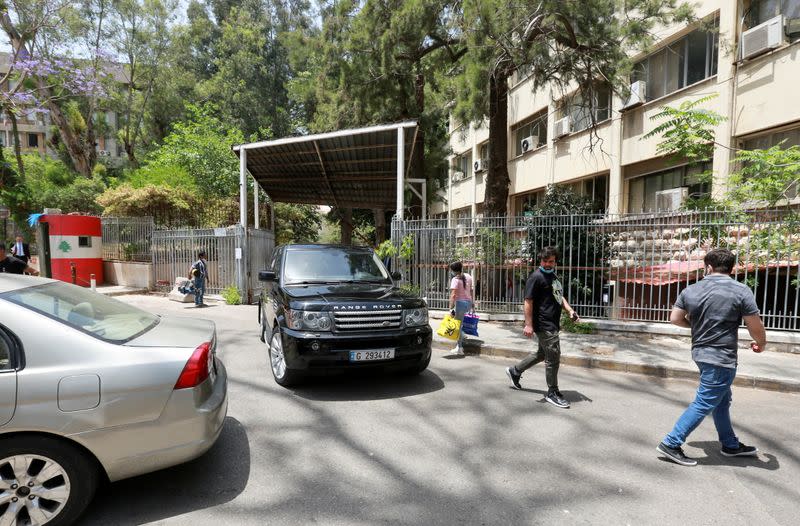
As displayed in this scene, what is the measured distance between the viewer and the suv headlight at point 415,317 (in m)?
5.42

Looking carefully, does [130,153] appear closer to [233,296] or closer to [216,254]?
[216,254]

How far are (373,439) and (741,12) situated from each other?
42.5 ft

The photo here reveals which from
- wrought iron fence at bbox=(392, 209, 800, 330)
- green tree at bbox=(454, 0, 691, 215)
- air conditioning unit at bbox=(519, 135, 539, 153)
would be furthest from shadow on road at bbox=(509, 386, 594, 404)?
air conditioning unit at bbox=(519, 135, 539, 153)

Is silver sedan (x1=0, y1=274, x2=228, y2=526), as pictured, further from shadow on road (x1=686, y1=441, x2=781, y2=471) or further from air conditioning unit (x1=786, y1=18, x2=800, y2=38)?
air conditioning unit (x1=786, y1=18, x2=800, y2=38)

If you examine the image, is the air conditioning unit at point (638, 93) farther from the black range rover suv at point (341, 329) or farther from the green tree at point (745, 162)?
the black range rover suv at point (341, 329)

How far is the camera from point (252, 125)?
27.5 m

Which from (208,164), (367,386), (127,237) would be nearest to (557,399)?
(367,386)

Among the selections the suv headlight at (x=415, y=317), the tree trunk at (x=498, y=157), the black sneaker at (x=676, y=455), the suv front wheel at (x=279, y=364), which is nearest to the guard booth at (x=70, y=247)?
the suv front wheel at (x=279, y=364)

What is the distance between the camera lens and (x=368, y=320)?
518cm

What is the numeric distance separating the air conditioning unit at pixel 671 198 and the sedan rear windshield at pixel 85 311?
1269 centimetres

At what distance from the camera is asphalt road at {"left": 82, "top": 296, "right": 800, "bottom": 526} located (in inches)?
118

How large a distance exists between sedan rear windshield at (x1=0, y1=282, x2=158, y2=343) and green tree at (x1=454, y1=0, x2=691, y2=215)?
821cm

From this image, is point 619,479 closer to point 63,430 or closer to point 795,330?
point 63,430

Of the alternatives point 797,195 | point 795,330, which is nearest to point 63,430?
point 795,330
